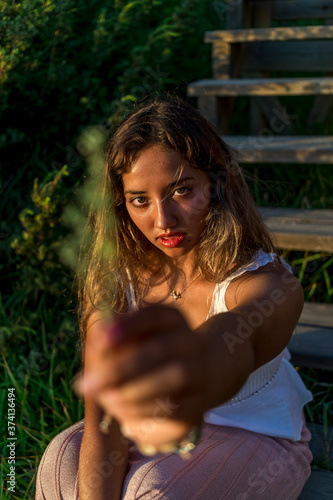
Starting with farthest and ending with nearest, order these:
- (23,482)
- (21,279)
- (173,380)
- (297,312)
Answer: (21,279) → (23,482) → (297,312) → (173,380)

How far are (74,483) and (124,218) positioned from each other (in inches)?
29.2

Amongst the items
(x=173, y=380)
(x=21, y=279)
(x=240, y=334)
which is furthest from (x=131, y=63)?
(x=173, y=380)

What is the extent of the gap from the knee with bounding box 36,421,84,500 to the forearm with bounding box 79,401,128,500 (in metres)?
0.06

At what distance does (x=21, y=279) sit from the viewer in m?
2.39

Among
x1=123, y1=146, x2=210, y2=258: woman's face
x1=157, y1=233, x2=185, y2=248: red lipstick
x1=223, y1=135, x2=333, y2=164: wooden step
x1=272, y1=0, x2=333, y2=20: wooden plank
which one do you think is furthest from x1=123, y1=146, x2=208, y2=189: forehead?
x1=272, y1=0, x2=333, y2=20: wooden plank

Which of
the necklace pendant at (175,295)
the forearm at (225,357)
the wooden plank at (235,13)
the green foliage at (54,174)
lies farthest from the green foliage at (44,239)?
the wooden plank at (235,13)

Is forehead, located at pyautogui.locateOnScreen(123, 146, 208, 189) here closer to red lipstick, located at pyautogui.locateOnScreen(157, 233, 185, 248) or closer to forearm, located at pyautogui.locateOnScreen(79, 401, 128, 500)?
red lipstick, located at pyautogui.locateOnScreen(157, 233, 185, 248)

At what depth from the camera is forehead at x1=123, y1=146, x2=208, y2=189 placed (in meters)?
1.34

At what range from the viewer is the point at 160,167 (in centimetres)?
134

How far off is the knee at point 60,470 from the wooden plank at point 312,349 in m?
0.83

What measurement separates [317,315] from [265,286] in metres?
1.05

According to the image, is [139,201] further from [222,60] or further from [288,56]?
[288,56]

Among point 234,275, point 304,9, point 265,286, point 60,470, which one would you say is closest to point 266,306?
point 265,286

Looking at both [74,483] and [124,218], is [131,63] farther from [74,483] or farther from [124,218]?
[74,483]
